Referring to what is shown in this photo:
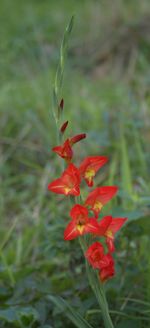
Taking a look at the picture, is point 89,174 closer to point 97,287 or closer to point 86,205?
point 86,205

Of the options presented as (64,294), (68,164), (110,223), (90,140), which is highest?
(90,140)

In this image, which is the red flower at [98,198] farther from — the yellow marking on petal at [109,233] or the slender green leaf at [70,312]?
the slender green leaf at [70,312]

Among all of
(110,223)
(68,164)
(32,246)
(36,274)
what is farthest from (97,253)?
(32,246)

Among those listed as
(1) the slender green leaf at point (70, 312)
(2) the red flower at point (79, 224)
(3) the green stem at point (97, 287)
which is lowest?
(1) the slender green leaf at point (70, 312)

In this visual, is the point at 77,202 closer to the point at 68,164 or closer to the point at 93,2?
the point at 68,164

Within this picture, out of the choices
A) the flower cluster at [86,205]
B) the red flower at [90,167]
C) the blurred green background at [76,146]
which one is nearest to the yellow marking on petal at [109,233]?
the flower cluster at [86,205]

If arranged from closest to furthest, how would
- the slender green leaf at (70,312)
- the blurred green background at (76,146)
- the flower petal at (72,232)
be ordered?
the flower petal at (72,232)
the slender green leaf at (70,312)
the blurred green background at (76,146)

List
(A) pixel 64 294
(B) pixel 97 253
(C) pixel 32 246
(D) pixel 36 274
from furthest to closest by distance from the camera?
(C) pixel 32 246, (D) pixel 36 274, (A) pixel 64 294, (B) pixel 97 253
